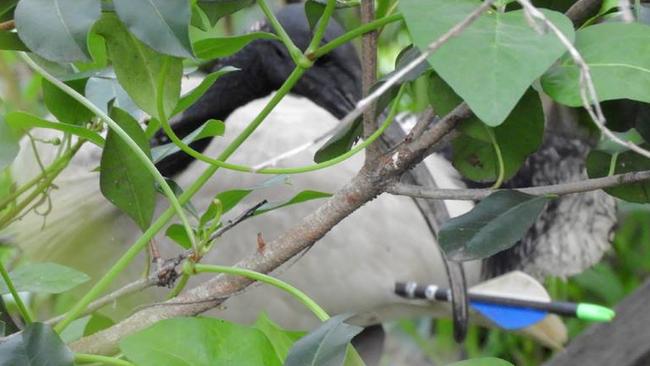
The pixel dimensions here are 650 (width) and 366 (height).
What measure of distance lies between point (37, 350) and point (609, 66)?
26 centimetres

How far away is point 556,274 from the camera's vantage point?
2.02 metres

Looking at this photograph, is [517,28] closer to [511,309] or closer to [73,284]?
[73,284]

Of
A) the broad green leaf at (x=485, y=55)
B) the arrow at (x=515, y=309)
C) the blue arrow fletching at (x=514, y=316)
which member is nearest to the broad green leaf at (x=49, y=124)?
the broad green leaf at (x=485, y=55)

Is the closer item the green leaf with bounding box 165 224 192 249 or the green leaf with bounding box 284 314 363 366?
the green leaf with bounding box 284 314 363 366

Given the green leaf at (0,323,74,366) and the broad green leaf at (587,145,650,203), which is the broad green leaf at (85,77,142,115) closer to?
the green leaf at (0,323,74,366)

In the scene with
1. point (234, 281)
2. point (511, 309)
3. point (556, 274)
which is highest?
point (234, 281)

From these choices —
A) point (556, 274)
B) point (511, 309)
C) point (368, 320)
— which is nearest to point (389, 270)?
point (368, 320)

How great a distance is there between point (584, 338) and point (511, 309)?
43 centimetres

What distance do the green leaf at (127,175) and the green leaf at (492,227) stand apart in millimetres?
→ 170

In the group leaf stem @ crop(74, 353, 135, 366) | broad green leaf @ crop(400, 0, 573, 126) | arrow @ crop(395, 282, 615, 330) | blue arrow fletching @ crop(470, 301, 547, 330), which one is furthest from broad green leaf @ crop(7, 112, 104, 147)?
blue arrow fletching @ crop(470, 301, 547, 330)

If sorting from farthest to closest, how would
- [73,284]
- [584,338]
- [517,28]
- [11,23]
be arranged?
[584,338]
[73,284]
[11,23]
[517,28]

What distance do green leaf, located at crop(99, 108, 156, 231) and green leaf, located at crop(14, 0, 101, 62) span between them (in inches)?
→ 4.5

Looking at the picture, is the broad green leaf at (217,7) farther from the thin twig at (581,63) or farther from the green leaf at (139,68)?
the thin twig at (581,63)

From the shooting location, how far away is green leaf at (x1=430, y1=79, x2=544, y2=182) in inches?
18.6
